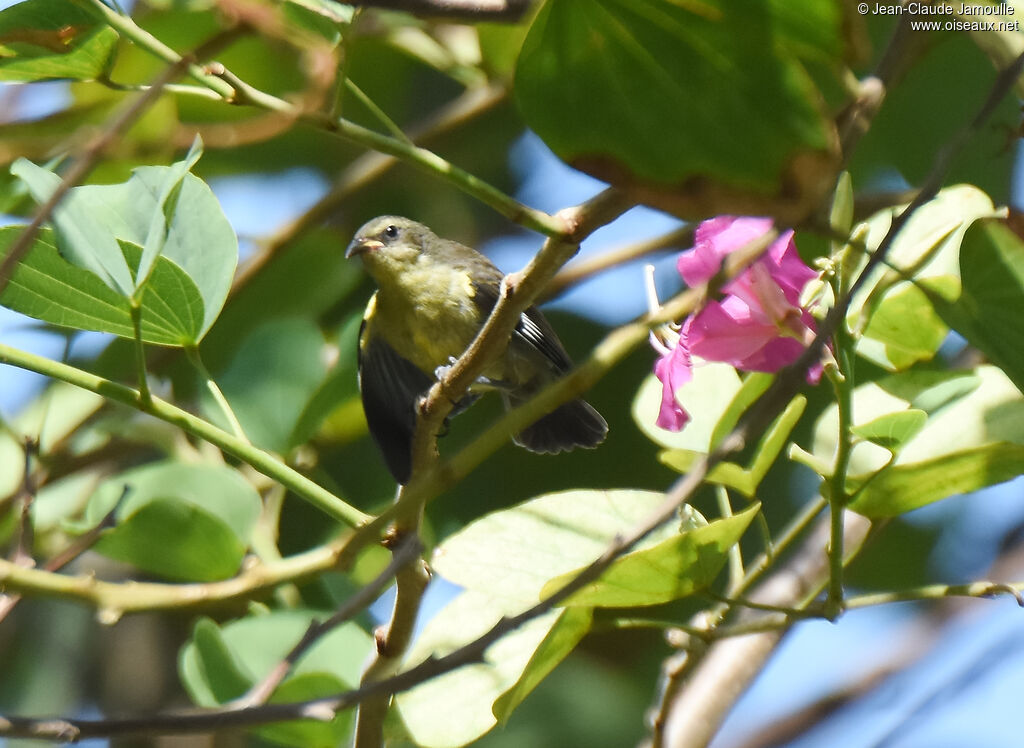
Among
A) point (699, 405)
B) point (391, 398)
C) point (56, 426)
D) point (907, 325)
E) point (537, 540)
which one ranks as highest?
point (907, 325)

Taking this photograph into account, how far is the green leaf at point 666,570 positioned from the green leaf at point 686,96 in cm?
45

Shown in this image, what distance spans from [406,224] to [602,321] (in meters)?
0.82

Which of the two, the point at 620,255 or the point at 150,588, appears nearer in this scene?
the point at 150,588

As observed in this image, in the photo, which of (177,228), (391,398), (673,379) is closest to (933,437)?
(673,379)

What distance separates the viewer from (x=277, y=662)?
2.06 metres

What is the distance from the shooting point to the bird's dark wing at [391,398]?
281cm

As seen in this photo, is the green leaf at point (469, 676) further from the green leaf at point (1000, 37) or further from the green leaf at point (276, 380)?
the green leaf at point (1000, 37)

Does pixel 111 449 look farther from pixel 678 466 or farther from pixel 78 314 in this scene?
pixel 678 466

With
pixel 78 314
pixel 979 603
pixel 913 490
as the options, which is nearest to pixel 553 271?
pixel 913 490

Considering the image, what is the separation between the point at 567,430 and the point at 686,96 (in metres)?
2.25

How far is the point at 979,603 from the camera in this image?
10.6 feet

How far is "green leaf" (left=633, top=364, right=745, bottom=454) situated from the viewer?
1.70m

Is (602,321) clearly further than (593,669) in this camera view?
Yes

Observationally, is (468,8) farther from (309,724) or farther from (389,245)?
(389,245)
